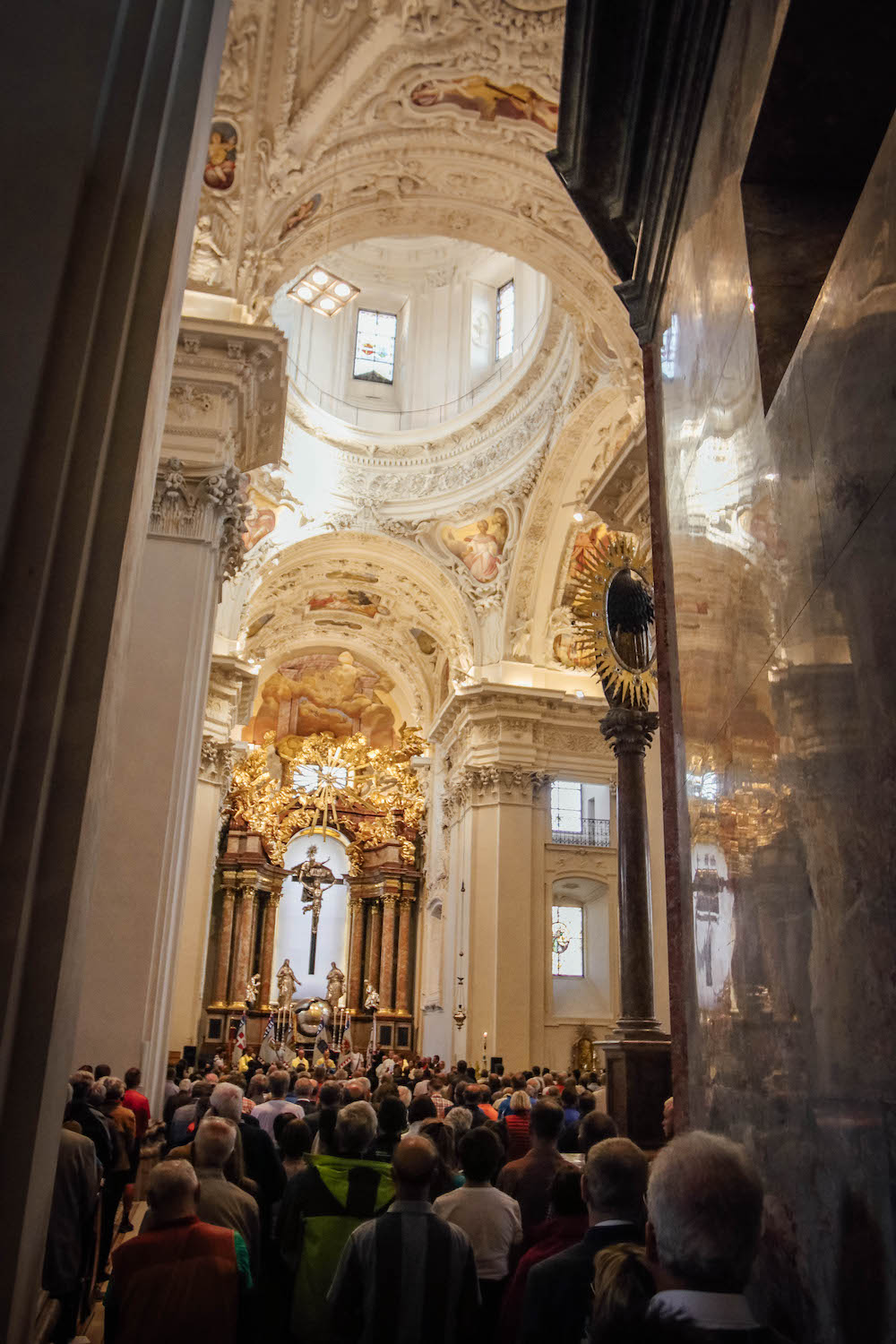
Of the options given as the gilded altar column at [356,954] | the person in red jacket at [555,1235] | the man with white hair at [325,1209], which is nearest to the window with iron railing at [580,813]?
the gilded altar column at [356,954]

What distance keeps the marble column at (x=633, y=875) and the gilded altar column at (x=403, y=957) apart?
1891 centimetres

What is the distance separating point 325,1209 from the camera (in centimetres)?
336

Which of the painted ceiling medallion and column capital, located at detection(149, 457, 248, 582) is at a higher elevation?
column capital, located at detection(149, 457, 248, 582)

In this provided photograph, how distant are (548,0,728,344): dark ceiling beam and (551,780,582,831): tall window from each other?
633 inches

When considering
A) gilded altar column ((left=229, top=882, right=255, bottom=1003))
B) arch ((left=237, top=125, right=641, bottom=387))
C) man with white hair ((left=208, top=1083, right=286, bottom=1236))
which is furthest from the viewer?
gilded altar column ((left=229, top=882, right=255, bottom=1003))

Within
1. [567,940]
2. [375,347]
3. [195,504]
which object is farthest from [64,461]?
[375,347]

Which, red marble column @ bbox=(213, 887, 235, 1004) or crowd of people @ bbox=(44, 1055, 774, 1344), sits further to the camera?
red marble column @ bbox=(213, 887, 235, 1004)

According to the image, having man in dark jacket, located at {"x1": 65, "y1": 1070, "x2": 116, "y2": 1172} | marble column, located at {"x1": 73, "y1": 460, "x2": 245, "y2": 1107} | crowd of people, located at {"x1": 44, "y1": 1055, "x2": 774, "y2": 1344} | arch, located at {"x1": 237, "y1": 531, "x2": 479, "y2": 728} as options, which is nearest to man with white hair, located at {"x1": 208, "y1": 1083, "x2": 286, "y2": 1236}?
crowd of people, located at {"x1": 44, "y1": 1055, "x2": 774, "y2": 1344}

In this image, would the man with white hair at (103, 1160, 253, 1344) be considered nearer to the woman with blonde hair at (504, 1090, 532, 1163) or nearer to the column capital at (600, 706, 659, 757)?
the woman with blonde hair at (504, 1090, 532, 1163)

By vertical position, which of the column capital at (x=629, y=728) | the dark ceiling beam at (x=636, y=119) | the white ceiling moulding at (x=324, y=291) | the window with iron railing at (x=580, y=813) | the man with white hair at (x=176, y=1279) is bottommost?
the man with white hair at (x=176, y=1279)

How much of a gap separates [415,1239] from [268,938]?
24979 mm

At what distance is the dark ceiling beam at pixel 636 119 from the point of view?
3607 millimetres

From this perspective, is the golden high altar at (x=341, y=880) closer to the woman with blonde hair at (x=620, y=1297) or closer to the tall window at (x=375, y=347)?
the tall window at (x=375, y=347)

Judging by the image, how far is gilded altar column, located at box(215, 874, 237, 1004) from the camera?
2489 centimetres
